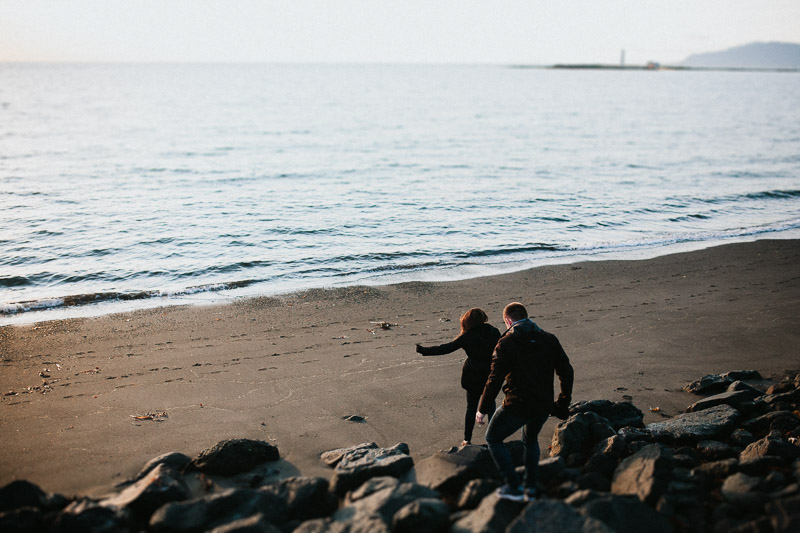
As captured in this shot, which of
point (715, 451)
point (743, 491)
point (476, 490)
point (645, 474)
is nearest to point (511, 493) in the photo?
point (476, 490)

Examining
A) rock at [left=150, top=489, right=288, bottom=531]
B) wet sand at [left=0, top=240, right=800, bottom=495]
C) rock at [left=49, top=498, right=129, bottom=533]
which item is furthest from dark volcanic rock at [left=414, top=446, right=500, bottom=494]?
rock at [left=49, top=498, right=129, bottom=533]

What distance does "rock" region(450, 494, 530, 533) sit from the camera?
15.3 feet

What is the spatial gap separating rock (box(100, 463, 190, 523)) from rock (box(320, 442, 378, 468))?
1.62 meters

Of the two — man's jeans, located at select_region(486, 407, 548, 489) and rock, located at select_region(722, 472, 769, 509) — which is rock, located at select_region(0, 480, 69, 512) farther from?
rock, located at select_region(722, 472, 769, 509)

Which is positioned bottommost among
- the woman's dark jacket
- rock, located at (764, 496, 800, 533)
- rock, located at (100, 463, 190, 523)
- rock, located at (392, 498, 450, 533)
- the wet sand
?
the wet sand

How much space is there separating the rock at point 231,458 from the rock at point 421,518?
2.28 meters

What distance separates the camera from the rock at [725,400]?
7.70 m

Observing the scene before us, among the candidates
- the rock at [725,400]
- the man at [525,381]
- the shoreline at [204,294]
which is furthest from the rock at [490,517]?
the shoreline at [204,294]

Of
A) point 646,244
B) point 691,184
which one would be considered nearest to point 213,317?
point 646,244

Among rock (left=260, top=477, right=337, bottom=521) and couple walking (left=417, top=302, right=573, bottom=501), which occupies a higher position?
couple walking (left=417, top=302, right=573, bottom=501)

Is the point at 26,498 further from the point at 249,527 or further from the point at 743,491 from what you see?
the point at 743,491

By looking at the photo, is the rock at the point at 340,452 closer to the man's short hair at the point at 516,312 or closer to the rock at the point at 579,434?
the rock at the point at 579,434

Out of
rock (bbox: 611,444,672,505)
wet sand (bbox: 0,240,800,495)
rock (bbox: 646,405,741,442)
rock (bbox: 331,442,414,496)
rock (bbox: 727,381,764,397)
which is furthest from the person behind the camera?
rock (bbox: 727,381,764,397)

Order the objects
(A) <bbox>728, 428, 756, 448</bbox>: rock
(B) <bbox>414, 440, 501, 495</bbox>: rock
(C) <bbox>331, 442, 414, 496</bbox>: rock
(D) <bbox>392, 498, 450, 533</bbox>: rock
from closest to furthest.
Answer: (D) <bbox>392, 498, 450, 533</bbox>: rock → (B) <bbox>414, 440, 501, 495</bbox>: rock → (C) <bbox>331, 442, 414, 496</bbox>: rock → (A) <bbox>728, 428, 756, 448</bbox>: rock
